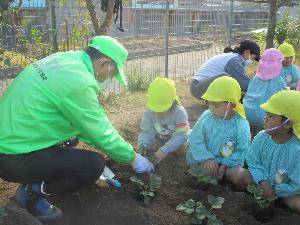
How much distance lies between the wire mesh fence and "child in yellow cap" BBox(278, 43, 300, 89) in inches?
76.8

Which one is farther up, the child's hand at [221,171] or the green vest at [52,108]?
the green vest at [52,108]

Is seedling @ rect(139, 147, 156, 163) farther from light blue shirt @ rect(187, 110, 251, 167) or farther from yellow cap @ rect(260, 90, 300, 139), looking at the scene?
yellow cap @ rect(260, 90, 300, 139)

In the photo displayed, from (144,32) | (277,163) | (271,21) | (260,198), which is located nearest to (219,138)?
(277,163)

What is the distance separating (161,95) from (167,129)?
1.57 feet

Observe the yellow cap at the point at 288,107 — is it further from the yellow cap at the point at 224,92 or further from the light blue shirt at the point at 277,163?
the yellow cap at the point at 224,92

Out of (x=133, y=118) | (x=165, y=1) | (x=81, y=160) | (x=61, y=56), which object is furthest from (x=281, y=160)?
(x=165, y=1)

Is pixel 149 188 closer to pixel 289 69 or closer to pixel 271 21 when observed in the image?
pixel 289 69

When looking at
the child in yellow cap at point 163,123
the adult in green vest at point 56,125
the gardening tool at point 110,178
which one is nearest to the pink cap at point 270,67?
the child in yellow cap at point 163,123

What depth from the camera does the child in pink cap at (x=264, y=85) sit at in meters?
5.07

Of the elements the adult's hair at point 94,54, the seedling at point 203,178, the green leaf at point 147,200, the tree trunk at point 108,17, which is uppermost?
the tree trunk at point 108,17

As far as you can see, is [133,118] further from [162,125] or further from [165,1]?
A: [165,1]

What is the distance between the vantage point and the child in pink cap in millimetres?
5070

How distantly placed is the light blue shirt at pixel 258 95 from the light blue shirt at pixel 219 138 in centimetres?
143

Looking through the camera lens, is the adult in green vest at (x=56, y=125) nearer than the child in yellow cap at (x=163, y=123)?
Yes
